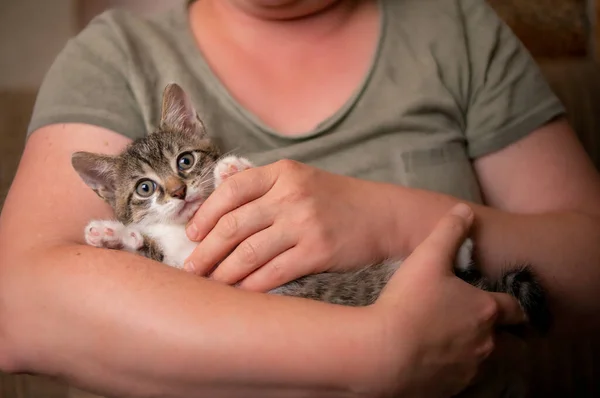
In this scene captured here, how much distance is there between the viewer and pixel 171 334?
0.67 meters

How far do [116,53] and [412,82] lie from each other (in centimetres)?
54

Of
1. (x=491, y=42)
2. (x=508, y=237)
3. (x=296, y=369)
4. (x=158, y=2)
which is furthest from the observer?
(x=158, y=2)

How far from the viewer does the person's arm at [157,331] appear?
0.67 meters

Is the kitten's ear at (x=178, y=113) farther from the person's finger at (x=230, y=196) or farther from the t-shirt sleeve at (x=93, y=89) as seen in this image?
the person's finger at (x=230, y=196)

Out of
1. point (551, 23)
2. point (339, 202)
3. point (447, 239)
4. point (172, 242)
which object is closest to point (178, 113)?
point (172, 242)

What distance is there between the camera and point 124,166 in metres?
0.94

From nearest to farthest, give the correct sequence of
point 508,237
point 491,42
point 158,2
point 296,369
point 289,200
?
point 296,369
point 289,200
point 508,237
point 491,42
point 158,2

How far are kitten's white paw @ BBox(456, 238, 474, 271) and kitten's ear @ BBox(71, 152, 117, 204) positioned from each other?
601 millimetres

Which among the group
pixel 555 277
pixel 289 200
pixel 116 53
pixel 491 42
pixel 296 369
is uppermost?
pixel 116 53

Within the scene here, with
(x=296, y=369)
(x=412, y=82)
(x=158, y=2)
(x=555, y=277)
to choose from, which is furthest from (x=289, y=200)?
(x=158, y=2)

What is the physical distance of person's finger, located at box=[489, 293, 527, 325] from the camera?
825 millimetres

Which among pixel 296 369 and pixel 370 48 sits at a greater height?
pixel 370 48

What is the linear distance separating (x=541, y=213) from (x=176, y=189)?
65cm

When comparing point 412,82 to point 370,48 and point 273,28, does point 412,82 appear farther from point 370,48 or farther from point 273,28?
Result: point 273,28
